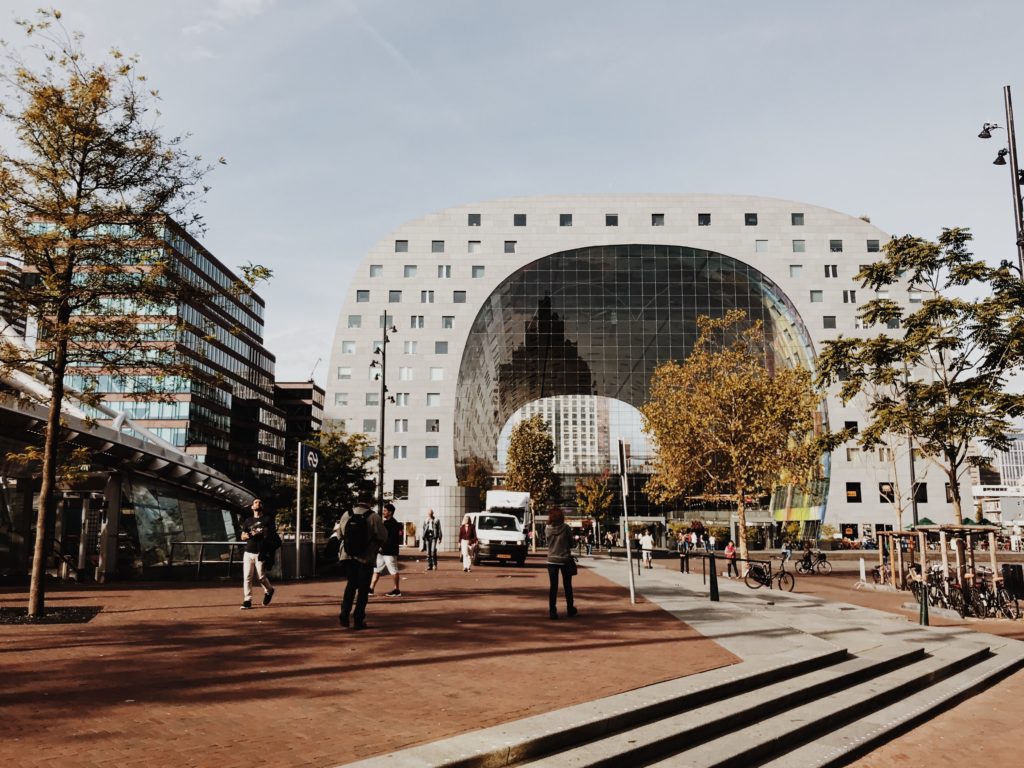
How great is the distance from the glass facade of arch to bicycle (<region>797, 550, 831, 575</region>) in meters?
39.6

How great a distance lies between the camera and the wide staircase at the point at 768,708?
6062 millimetres

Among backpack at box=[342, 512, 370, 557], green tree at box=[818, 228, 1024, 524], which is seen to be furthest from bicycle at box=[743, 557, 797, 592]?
backpack at box=[342, 512, 370, 557]

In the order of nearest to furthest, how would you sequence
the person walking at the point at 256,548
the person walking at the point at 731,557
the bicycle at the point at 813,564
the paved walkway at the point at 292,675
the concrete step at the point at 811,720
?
the paved walkway at the point at 292,675, the concrete step at the point at 811,720, the person walking at the point at 256,548, the person walking at the point at 731,557, the bicycle at the point at 813,564

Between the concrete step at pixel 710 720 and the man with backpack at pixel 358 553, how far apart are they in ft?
18.3

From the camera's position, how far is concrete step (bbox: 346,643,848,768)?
552 centimetres

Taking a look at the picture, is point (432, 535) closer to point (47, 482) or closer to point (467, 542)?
point (467, 542)

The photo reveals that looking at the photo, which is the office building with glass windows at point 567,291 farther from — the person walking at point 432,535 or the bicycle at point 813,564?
the person walking at point 432,535

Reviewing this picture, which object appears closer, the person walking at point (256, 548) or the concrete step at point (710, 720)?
the concrete step at point (710, 720)

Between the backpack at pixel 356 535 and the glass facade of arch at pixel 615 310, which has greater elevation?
the glass facade of arch at pixel 615 310

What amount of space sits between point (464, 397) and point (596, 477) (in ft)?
96.9

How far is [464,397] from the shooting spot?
77062 millimetres

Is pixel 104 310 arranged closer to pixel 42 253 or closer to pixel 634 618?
pixel 42 253

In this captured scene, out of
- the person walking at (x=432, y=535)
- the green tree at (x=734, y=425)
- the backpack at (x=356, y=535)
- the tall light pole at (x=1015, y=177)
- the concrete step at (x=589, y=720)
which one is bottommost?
the concrete step at (x=589, y=720)

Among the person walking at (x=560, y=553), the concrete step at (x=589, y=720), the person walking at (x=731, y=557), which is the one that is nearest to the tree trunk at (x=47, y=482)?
the person walking at (x=560, y=553)
